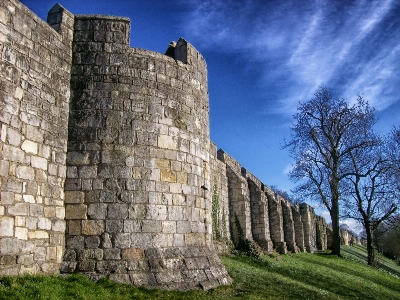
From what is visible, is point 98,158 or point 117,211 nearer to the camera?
point 117,211

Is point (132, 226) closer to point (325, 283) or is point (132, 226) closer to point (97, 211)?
point (97, 211)

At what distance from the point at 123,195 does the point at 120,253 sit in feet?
3.58

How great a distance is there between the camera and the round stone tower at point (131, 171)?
308 inches

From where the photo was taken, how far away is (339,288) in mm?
13289

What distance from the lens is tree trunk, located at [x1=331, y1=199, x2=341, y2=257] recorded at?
25.3 metres

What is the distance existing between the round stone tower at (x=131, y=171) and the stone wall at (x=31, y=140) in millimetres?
317

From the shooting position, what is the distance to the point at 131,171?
8.26 meters

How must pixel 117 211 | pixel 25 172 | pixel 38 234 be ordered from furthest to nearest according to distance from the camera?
pixel 117 211 → pixel 38 234 → pixel 25 172

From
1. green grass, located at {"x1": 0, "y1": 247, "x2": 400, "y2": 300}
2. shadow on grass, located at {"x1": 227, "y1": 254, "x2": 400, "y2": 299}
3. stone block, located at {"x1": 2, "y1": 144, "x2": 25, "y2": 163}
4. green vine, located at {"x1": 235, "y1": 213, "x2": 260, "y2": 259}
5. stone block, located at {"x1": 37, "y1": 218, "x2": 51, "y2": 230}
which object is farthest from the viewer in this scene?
green vine, located at {"x1": 235, "y1": 213, "x2": 260, "y2": 259}

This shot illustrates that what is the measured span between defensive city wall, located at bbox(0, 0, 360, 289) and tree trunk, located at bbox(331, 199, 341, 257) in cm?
1803

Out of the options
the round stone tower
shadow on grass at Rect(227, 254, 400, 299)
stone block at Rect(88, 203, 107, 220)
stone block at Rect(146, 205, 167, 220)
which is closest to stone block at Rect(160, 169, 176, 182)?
the round stone tower

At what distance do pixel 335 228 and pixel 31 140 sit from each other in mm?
22455

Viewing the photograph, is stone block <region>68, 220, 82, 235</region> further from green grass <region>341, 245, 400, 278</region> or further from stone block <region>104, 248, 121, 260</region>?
green grass <region>341, 245, 400, 278</region>

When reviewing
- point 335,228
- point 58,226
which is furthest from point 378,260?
point 58,226
